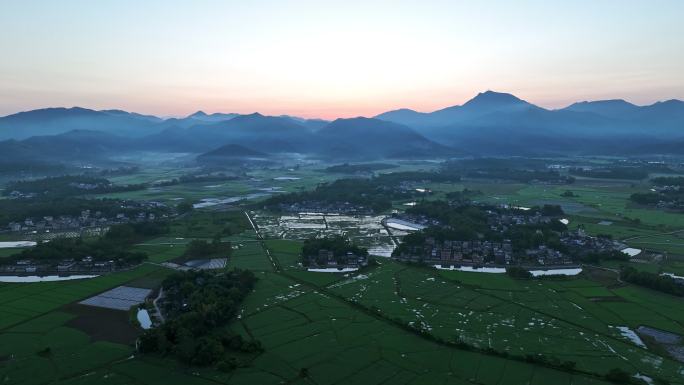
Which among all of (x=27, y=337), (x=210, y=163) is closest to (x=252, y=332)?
(x=27, y=337)

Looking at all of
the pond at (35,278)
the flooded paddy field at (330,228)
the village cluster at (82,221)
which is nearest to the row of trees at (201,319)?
the pond at (35,278)

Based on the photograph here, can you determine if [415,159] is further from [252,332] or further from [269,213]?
[252,332]

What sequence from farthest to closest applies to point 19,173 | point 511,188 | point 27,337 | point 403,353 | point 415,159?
point 415,159
point 19,173
point 511,188
point 27,337
point 403,353

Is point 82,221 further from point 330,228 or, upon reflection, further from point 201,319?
point 201,319

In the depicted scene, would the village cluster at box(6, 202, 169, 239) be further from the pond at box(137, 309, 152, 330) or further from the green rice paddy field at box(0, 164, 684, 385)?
the pond at box(137, 309, 152, 330)

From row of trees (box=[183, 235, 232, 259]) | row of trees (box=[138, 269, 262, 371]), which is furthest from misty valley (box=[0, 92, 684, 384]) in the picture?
row of trees (box=[183, 235, 232, 259])

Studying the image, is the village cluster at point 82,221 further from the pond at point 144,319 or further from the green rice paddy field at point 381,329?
the pond at point 144,319
